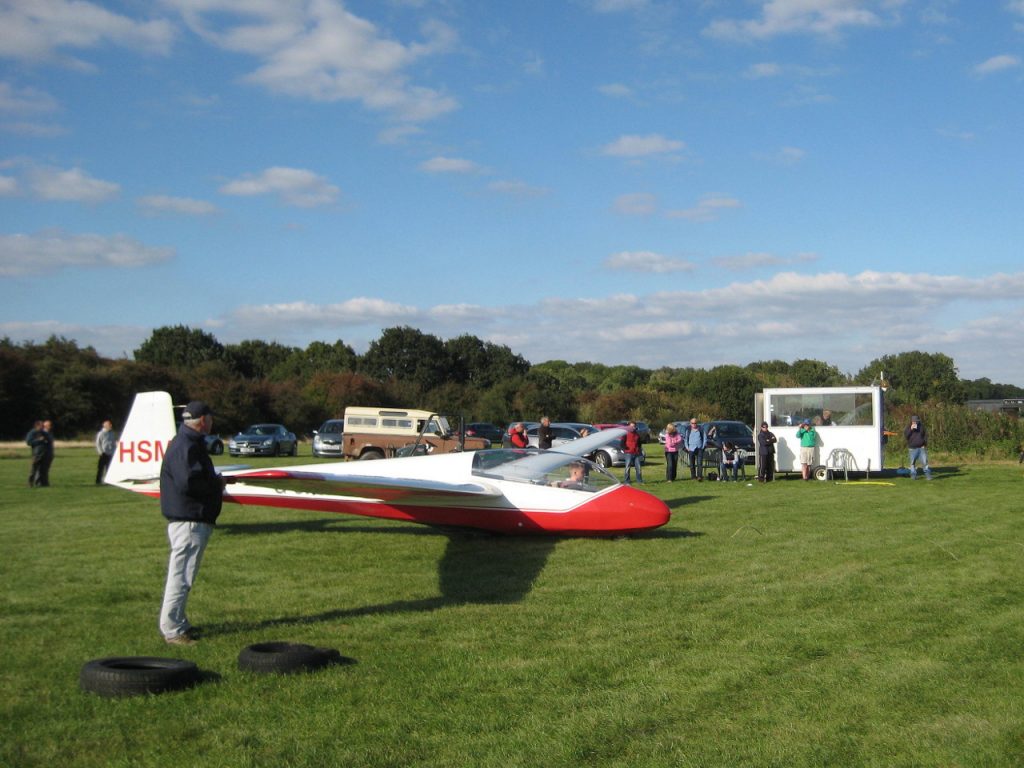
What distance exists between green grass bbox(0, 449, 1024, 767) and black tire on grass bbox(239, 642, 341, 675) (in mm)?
119

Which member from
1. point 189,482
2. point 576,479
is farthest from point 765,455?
point 189,482

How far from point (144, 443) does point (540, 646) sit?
7.56 metres

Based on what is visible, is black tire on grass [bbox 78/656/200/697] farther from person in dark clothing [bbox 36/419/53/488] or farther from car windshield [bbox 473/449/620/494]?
person in dark clothing [bbox 36/419/53/488]

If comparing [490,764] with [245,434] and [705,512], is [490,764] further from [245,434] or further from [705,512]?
[245,434]

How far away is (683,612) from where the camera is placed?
8.25 meters

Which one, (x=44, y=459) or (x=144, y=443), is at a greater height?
(x=144, y=443)

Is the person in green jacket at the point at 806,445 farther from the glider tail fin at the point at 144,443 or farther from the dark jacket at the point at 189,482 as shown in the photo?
the dark jacket at the point at 189,482

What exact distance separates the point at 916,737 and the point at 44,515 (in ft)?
49.8

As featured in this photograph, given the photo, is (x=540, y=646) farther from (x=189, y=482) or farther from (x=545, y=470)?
(x=545, y=470)

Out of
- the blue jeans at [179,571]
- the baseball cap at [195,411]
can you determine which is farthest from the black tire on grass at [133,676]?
the baseball cap at [195,411]

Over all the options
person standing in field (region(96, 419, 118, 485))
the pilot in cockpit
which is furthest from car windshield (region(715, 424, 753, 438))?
person standing in field (region(96, 419, 118, 485))

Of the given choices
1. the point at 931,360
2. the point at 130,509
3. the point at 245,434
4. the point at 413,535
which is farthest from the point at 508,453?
the point at 931,360

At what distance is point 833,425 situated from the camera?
24.4m

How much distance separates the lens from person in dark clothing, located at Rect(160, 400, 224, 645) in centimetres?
694
